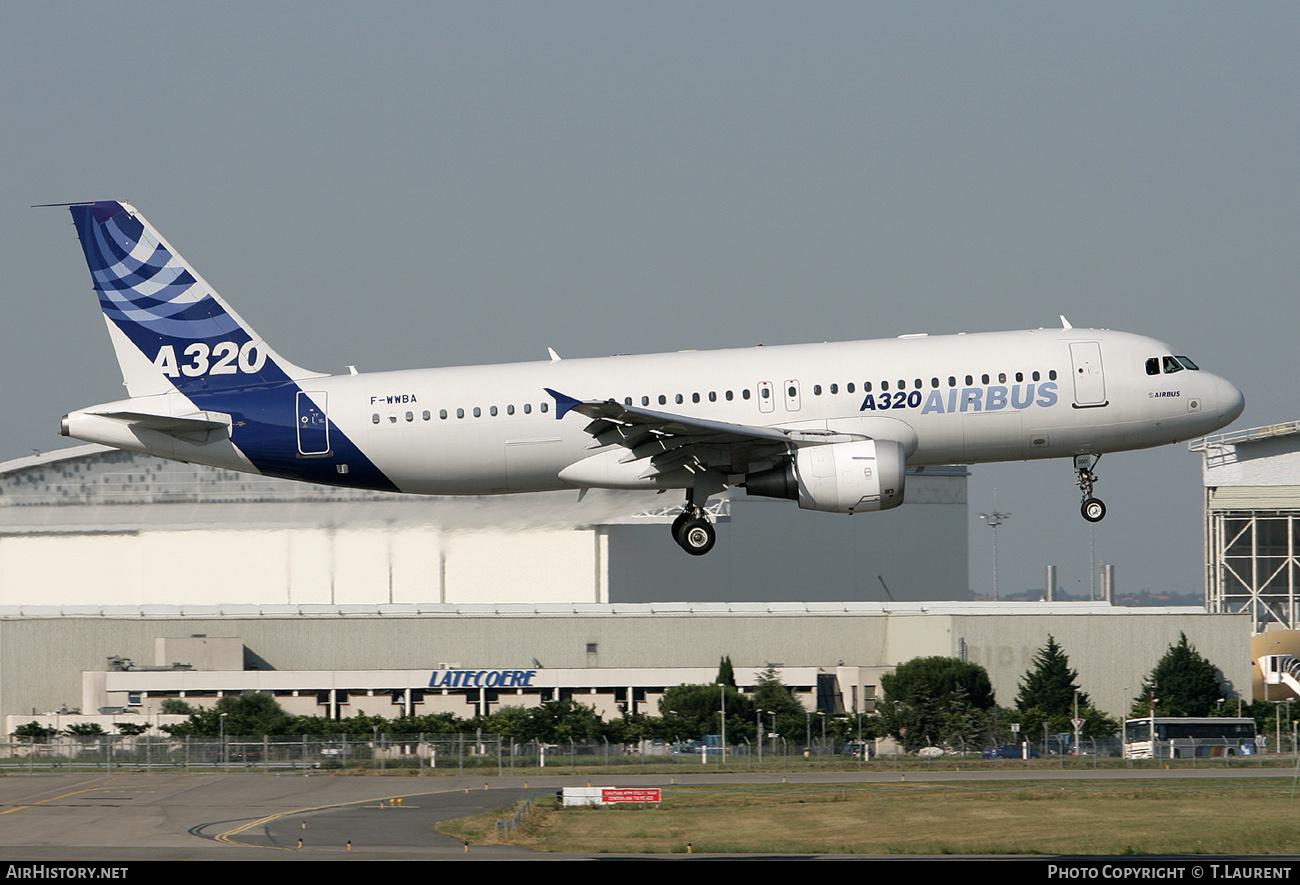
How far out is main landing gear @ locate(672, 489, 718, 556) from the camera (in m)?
36.4

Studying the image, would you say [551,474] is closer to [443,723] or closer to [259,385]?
[259,385]

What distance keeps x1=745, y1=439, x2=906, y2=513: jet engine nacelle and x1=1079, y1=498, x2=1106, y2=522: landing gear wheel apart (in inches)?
214

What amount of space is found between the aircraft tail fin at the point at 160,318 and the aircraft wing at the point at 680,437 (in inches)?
316

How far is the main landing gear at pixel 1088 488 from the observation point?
37250mm

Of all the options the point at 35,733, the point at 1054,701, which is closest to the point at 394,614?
the point at 35,733

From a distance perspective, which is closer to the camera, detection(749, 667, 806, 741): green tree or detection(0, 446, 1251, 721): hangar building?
detection(749, 667, 806, 741): green tree

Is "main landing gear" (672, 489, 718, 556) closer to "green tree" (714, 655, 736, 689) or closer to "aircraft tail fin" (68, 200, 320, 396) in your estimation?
"aircraft tail fin" (68, 200, 320, 396)

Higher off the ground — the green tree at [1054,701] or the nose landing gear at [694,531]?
the nose landing gear at [694,531]

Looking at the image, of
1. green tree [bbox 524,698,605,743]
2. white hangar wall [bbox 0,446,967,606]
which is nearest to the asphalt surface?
green tree [bbox 524,698,605,743]

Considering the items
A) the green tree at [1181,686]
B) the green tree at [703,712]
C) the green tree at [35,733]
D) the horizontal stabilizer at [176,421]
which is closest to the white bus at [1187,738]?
the green tree at [1181,686]

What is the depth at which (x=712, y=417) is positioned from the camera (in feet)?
117

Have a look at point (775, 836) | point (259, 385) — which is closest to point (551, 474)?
point (259, 385)

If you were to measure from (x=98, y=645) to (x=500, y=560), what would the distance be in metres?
25.7

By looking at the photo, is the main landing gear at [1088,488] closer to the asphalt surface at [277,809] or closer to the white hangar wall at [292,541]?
the asphalt surface at [277,809]
